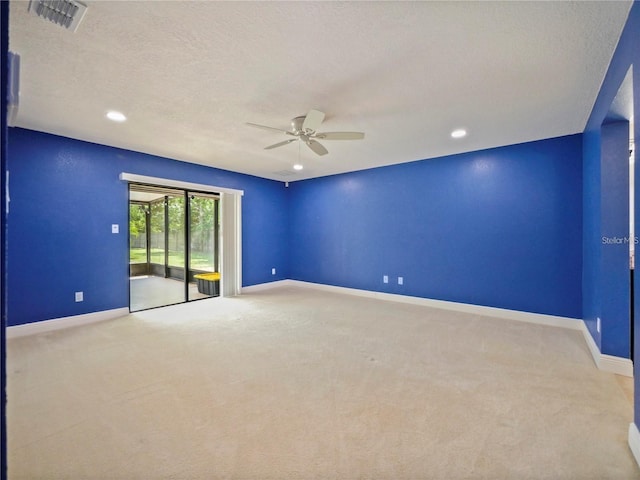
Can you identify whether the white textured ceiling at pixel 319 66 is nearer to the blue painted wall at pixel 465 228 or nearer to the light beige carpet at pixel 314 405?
the blue painted wall at pixel 465 228

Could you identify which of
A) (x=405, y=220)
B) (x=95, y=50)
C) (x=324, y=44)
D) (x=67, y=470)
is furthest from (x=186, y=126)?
(x=405, y=220)

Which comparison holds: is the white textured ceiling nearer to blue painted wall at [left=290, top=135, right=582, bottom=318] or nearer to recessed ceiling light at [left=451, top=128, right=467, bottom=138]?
recessed ceiling light at [left=451, top=128, right=467, bottom=138]

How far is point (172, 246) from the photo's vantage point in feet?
23.3

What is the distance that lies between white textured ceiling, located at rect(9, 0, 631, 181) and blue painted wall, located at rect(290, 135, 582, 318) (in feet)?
2.03

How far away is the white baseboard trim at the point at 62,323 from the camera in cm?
366

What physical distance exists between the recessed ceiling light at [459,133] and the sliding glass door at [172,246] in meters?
4.29

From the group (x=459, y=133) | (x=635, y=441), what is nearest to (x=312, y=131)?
(x=459, y=133)

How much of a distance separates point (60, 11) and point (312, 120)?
72.7 inches

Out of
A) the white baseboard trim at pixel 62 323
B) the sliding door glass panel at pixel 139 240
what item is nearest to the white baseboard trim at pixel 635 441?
the white baseboard trim at pixel 62 323

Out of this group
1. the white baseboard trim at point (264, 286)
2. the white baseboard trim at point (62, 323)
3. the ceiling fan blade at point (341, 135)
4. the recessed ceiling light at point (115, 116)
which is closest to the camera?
the ceiling fan blade at point (341, 135)

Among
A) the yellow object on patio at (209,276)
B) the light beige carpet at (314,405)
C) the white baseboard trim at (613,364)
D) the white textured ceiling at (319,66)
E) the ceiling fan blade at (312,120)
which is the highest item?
the white textured ceiling at (319,66)

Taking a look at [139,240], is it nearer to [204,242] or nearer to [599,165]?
[204,242]

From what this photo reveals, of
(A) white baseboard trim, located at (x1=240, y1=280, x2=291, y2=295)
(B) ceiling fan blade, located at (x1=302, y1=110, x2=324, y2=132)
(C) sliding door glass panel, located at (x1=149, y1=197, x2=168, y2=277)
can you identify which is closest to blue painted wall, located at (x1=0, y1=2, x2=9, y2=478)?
(B) ceiling fan blade, located at (x1=302, y1=110, x2=324, y2=132)

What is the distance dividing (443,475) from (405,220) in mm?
4274
